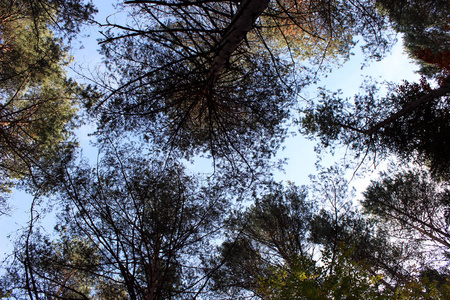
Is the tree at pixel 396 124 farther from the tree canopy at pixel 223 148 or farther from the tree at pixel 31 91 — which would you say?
the tree at pixel 31 91

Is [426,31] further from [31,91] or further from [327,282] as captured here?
[31,91]

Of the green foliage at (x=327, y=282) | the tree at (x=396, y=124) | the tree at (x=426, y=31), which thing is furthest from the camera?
the tree at (x=426, y=31)

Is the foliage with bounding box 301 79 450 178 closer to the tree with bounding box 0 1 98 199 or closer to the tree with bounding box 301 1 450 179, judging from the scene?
the tree with bounding box 301 1 450 179

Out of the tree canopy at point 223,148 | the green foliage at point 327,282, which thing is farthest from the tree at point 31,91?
the green foliage at point 327,282

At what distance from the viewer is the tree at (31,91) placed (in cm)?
660

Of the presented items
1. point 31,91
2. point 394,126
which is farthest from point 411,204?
point 31,91

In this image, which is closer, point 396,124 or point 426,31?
point 396,124

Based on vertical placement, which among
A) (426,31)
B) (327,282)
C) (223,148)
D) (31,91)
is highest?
(426,31)

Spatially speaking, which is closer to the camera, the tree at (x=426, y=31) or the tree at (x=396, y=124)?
the tree at (x=396, y=124)

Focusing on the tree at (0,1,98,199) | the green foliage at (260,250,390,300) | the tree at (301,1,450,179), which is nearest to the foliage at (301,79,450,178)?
the tree at (301,1,450,179)

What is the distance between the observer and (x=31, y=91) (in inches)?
355

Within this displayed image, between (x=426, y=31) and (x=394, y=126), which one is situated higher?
(x=426, y=31)

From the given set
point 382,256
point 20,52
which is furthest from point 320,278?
point 20,52

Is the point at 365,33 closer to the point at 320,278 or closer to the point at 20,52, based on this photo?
the point at 320,278
